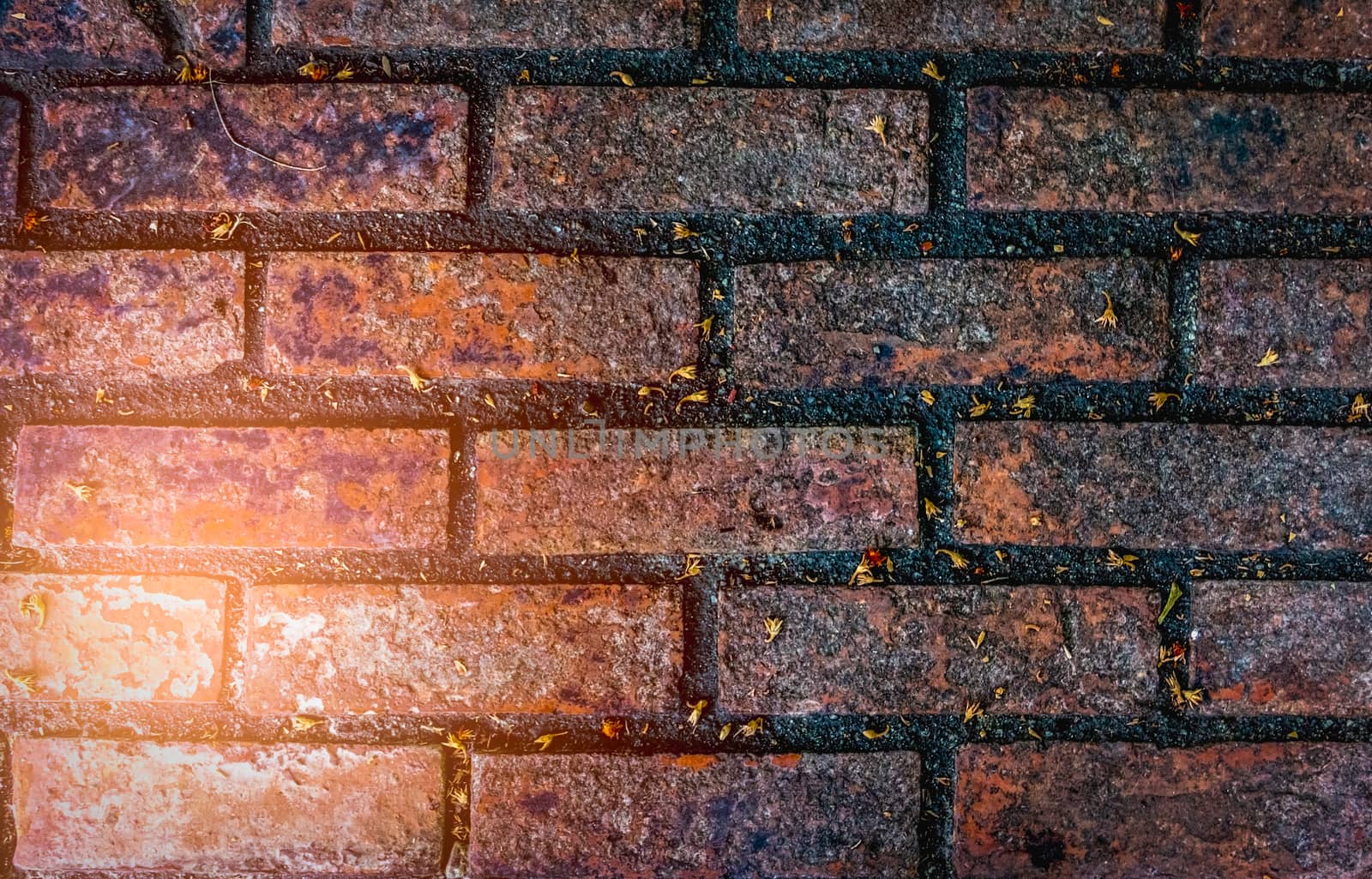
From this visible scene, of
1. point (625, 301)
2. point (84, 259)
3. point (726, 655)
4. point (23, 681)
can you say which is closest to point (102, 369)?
point (84, 259)

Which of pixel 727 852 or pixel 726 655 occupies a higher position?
pixel 726 655

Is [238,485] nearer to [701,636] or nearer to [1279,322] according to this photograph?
[701,636]

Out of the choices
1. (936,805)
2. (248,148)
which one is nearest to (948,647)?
(936,805)

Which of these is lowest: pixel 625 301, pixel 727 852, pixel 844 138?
pixel 727 852

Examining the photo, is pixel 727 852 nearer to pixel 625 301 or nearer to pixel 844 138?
pixel 625 301

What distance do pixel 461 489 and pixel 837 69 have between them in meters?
0.38

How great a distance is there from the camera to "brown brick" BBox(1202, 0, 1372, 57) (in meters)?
0.53

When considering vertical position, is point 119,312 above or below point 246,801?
above

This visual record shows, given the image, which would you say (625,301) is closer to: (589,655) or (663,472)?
(663,472)

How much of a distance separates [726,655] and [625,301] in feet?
0.81

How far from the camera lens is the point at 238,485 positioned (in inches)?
20.8

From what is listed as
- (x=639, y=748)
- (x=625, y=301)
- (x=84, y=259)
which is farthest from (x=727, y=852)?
(x=84, y=259)

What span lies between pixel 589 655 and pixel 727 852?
0.16 metres

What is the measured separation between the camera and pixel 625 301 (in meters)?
0.53
